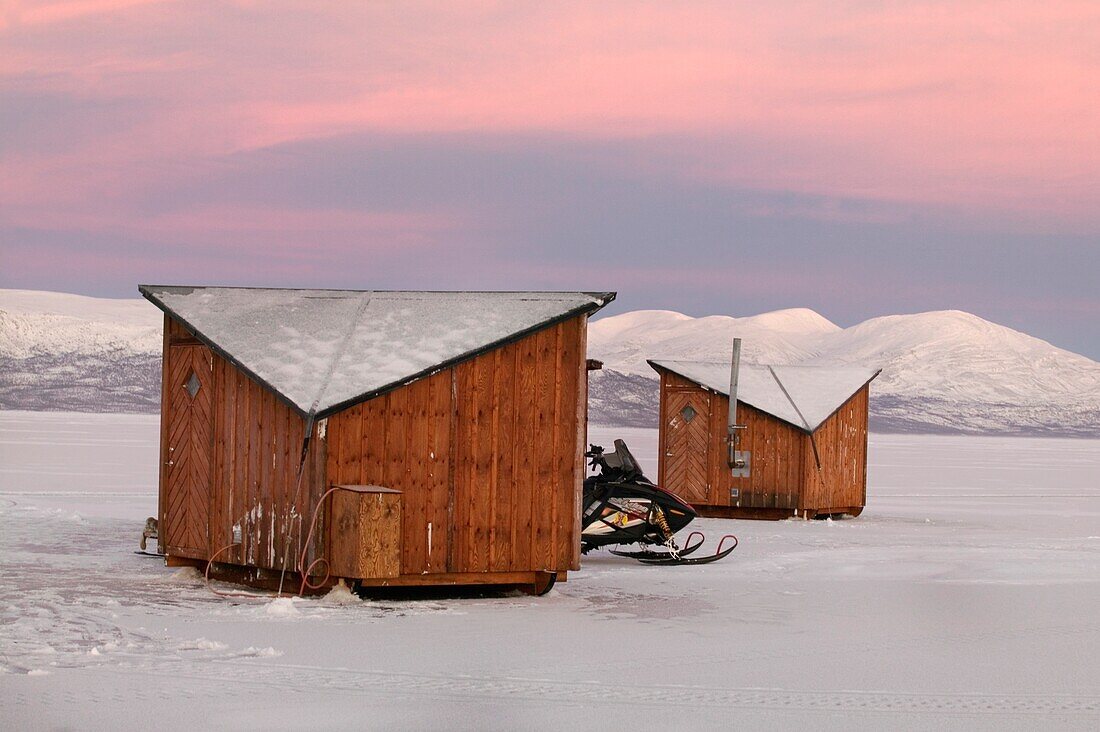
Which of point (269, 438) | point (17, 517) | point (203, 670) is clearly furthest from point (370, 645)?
point (17, 517)

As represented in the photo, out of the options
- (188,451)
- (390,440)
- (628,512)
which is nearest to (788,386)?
(628,512)

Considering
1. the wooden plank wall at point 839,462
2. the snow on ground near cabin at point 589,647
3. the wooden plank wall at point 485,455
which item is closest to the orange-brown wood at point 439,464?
the wooden plank wall at point 485,455

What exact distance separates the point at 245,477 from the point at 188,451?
1190mm

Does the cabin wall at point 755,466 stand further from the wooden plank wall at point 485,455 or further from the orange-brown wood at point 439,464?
the wooden plank wall at point 485,455

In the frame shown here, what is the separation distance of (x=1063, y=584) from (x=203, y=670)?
34.2ft

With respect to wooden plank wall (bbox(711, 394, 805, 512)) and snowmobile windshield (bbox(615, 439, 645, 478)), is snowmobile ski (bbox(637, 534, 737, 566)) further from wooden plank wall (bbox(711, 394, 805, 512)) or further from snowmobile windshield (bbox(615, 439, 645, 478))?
wooden plank wall (bbox(711, 394, 805, 512))

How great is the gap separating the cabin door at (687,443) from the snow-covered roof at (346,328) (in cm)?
1367

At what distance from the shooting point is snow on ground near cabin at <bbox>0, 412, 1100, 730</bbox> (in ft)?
29.5

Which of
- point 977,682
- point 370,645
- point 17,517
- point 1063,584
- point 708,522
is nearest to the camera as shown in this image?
point 977,682

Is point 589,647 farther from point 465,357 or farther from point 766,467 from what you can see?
point 766,467

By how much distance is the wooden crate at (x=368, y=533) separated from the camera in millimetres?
13398

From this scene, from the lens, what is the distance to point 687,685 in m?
10.0

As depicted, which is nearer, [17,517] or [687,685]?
[687,685]

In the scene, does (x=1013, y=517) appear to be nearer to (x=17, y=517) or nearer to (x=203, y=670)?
(x=17, y=517)
